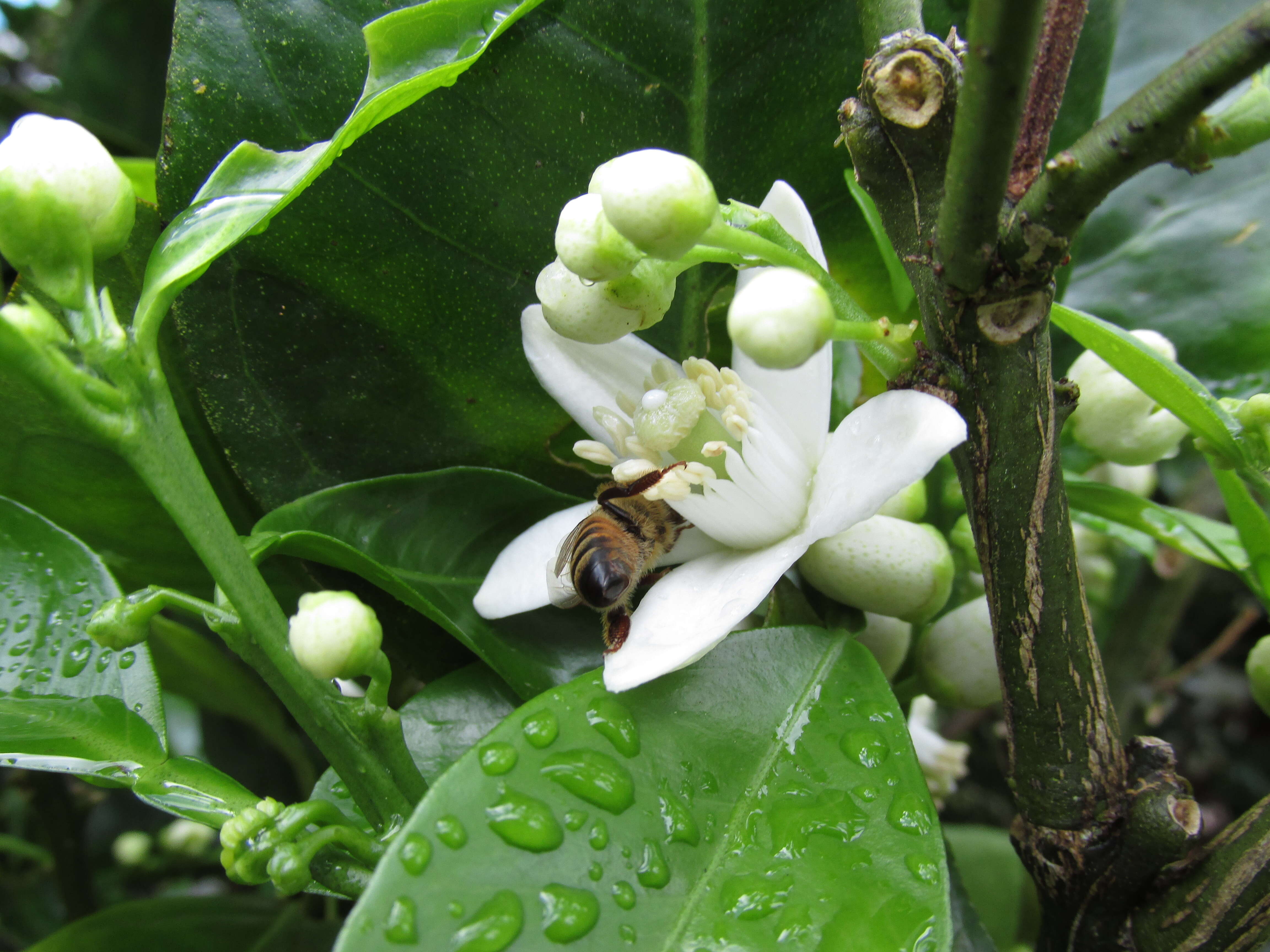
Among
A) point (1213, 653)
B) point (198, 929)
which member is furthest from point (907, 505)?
point (1213, 653)

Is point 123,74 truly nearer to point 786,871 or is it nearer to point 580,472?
point 580,472

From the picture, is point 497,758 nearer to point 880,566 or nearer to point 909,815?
point 909,815

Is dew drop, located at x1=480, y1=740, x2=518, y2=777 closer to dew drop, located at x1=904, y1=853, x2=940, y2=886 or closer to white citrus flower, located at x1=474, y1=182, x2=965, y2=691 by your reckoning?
white citrus flower, located at x1=474, y1=182, x2=965, y2=691

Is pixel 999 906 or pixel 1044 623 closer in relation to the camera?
pixel 1044 623

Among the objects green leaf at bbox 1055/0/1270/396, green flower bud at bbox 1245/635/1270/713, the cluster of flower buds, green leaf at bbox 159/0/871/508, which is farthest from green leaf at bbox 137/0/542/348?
green flower bud at bbox 1245/635/1270/713

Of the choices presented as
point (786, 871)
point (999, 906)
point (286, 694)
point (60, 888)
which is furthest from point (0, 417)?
point (999, 906)

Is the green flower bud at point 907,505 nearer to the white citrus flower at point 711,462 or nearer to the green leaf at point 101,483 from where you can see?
the white citrus flower at point 711,462
